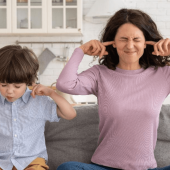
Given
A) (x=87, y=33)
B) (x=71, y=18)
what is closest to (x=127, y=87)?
(x=71, y=18)

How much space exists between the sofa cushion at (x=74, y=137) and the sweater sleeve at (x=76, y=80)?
223 millimetres

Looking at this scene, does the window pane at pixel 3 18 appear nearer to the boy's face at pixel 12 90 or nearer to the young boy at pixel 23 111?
the young boy at pixel 23 111

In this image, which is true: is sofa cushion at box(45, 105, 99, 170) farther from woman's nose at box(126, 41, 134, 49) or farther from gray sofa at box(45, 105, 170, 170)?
woman's nose at box(126, 41, 134, 49)

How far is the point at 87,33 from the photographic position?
432 centimetres

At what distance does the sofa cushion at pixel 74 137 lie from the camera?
154 cm

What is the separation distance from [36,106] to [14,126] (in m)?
0.14

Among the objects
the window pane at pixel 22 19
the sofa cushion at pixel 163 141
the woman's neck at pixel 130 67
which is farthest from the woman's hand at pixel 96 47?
the window pane at pixel 22 19

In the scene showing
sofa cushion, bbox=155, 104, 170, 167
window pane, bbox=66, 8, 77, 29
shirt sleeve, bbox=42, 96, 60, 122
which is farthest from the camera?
window pane, bbox=66, 8, 77, 29

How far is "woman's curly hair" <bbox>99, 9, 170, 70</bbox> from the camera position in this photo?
54.5 inches

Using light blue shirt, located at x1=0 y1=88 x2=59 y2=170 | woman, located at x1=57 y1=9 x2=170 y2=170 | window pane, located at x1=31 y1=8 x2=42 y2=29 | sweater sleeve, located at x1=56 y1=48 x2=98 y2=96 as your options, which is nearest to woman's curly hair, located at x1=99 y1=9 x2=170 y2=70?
woman, located at x1=57 y1=9 x2=170 y2=170

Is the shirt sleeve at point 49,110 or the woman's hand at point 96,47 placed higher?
the woman's hand at point 96,47

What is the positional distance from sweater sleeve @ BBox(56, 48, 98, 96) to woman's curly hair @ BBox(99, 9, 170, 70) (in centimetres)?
12

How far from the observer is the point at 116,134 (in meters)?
1.31

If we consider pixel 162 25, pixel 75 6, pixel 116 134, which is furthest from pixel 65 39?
pixel 116 134
